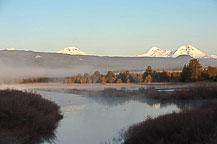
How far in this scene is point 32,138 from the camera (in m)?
10.8

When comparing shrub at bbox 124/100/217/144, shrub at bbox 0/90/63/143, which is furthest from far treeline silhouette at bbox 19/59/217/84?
shrub at bbox 124/100/217/144

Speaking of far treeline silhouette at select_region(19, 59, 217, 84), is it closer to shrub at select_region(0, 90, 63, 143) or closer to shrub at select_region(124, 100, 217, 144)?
shrub at select_region(0, 90, 63, 143)

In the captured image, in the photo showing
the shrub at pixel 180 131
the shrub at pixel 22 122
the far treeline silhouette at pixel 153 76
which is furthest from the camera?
the far treeline silhouette at pixel 153 76

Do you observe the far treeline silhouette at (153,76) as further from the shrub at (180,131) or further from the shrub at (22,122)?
the shrub at (180,131)

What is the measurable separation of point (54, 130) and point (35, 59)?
26743 millimetres

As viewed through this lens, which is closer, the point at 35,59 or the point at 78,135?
the point at 78,135

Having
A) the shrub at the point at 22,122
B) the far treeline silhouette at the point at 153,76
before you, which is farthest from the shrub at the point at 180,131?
the far treeline silhouette at the point at 153,76

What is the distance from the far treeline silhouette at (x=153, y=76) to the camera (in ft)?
149

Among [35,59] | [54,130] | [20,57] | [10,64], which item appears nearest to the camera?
[54,130]

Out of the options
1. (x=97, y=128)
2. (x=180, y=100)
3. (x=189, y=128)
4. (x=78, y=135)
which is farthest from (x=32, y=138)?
(x=180, y=100)

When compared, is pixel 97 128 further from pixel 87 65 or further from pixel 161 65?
pixel 161 65

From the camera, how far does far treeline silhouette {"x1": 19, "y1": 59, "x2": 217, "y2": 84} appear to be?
1785 inches

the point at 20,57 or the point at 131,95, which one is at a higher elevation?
the point at 20,57

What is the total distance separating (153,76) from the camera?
53125 millimetres
